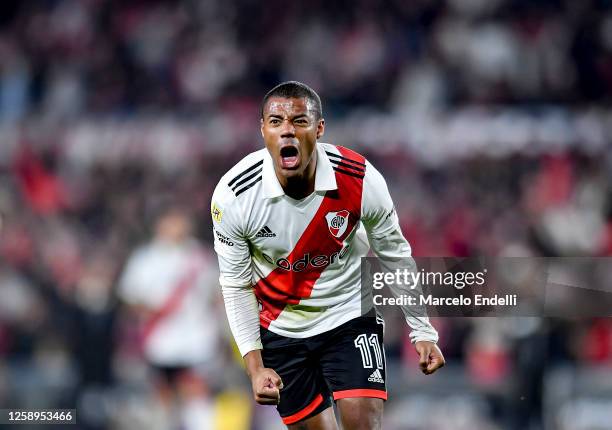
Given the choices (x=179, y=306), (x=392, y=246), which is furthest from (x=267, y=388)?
(x=179, y=306)

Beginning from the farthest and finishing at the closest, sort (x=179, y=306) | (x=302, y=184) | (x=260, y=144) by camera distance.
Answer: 1. (x=260, y=144)
2. (x=179, y=306)
3. (x=302, y=184)

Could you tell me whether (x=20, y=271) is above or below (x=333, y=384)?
above

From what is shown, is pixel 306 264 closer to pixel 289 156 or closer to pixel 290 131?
pixel 289 156

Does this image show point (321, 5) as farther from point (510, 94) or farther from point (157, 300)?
point (157, 300)

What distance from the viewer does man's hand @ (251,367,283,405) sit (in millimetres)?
4329

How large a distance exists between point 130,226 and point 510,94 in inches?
186

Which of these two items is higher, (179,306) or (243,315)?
(179,306)

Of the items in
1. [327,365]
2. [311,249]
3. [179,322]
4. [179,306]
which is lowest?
[327,365]

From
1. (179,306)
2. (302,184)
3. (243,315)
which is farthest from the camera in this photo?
(179,306)

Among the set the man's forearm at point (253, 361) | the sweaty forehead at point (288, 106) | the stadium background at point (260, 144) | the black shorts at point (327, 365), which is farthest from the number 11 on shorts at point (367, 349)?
the stadium background at point (260, 144)

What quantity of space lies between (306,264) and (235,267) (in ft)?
1.03

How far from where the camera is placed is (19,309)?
430 inches

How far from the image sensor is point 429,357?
15.0 ft

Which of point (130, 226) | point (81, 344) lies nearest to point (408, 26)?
point (130, 226)
